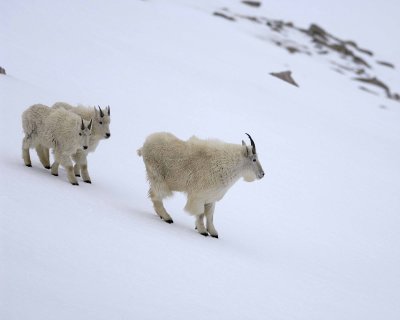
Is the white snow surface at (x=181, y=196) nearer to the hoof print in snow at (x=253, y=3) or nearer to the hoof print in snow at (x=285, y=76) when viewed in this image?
the hoof print in snow at (x=285, y=76)

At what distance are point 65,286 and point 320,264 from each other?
546cm

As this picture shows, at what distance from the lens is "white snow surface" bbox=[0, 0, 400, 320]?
5.33m

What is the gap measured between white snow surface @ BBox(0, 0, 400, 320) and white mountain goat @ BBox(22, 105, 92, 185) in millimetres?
467

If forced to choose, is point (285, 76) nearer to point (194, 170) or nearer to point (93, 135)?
point (93, 135)

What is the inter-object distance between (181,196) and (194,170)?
3847 millimetres

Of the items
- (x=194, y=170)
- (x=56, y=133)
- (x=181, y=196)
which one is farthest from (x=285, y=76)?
(x=56, y=133)

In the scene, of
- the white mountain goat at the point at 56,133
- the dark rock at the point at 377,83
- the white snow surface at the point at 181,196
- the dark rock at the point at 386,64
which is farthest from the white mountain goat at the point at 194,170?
the dark rock at the point at 386,64

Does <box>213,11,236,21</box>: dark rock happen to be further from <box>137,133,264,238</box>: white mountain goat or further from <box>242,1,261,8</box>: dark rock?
<box>137,133,264,238</box>: white mountain goat

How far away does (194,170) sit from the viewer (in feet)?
29.2

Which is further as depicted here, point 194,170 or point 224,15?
point 224,15

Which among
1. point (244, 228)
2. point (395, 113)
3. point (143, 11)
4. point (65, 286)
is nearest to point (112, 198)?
point (244, 228)

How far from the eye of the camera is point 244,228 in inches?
397

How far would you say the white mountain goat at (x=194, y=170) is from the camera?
8.83 m

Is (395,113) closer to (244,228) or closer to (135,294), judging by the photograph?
(244,228)
